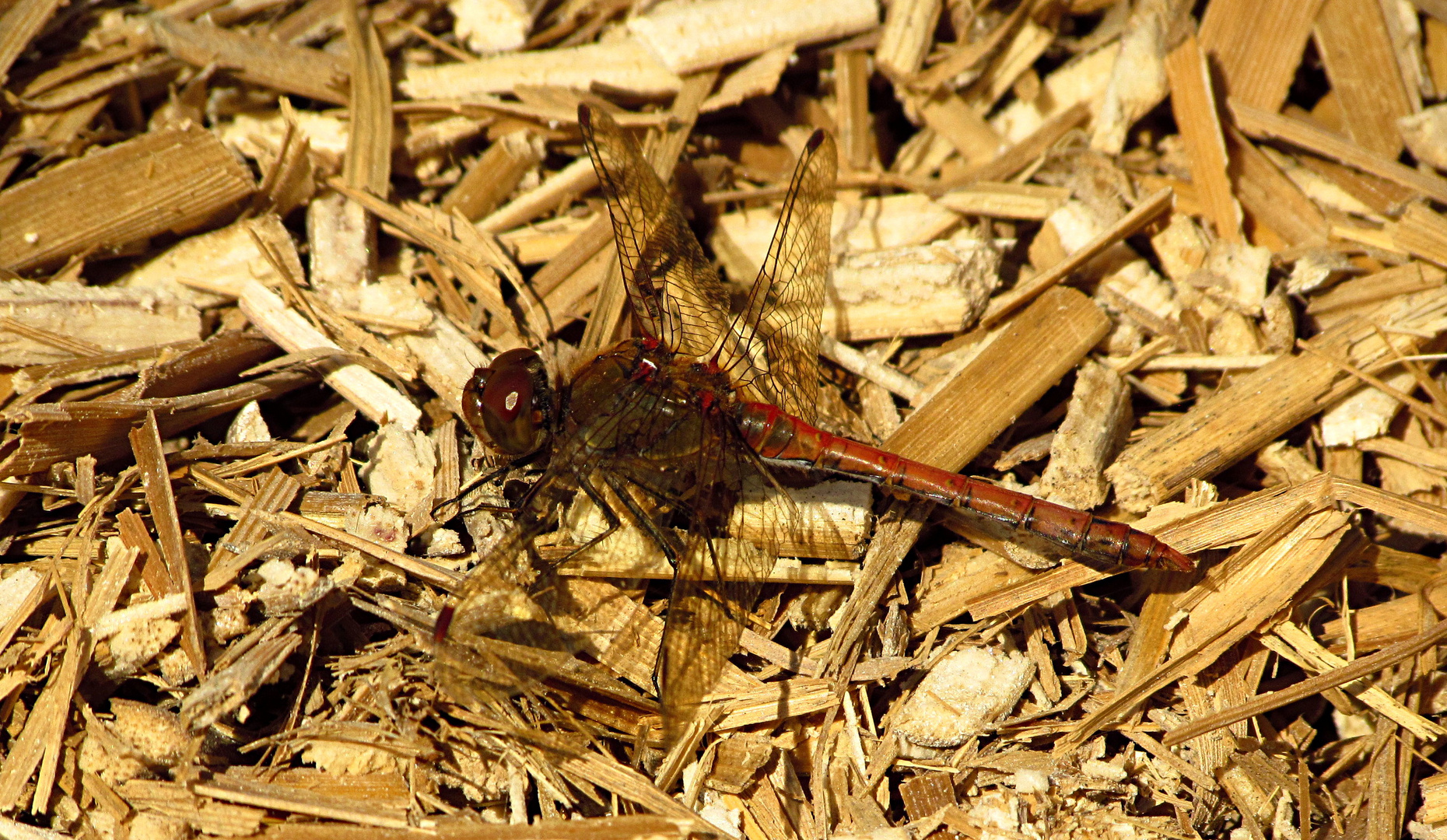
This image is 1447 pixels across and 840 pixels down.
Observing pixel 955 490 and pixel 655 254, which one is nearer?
pixel 955 490

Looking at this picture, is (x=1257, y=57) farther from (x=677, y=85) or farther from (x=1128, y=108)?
(x=677, y=85)

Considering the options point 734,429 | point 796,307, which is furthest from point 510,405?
point 796,307

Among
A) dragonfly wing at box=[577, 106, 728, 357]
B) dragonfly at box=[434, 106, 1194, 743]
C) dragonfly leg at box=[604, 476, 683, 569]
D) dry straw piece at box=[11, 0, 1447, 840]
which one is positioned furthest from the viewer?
dragonfly wing at box=[577, 106, 728, 357]

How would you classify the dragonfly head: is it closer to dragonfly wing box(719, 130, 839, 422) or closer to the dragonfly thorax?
the dragonfly thorax

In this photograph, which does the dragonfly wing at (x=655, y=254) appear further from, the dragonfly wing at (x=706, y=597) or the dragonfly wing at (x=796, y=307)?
the dragonfly wing at (x=706, y=597)

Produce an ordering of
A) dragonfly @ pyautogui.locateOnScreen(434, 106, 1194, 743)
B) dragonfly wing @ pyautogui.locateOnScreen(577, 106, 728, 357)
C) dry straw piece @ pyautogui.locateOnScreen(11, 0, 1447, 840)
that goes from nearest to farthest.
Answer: dry straw piece @ pyautogui.locateOnScreen(11, 0, 1447, 840) → dragonfly @ pyautogui.locateOnScreen(434, 106, 1194, 743) → dragonfly wing @ pyautogui.locateOnScreen(577, 106, 728, 357)

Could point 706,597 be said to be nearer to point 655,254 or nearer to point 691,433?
point 691,433

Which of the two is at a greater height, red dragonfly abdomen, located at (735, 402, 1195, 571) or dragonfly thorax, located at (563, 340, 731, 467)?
dragonfly thorax, located at (563, 340, 731, 467)

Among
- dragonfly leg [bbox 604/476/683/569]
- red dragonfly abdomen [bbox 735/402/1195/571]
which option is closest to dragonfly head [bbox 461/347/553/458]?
dragonfly leg [bbox 604/476/683/569]
